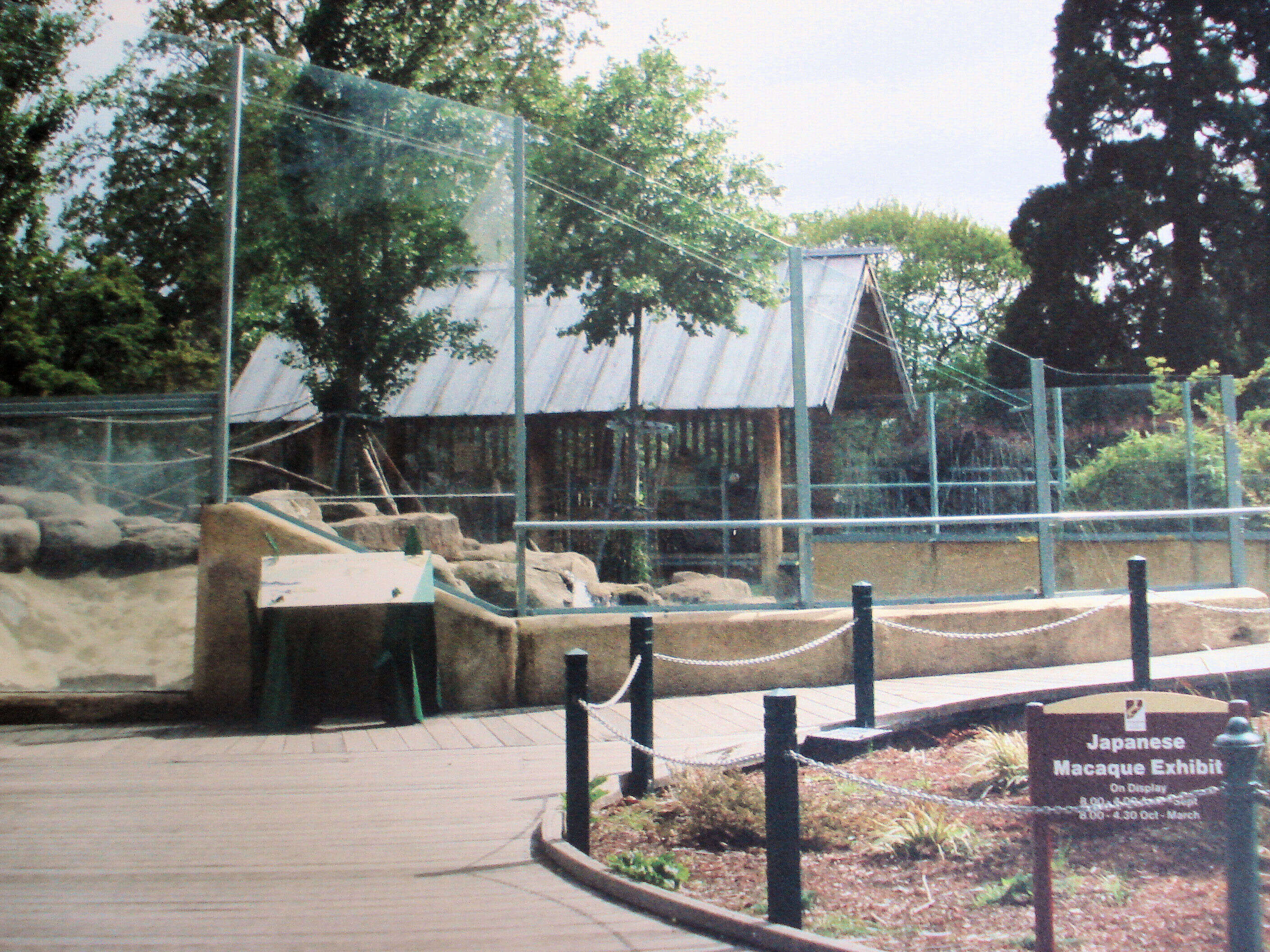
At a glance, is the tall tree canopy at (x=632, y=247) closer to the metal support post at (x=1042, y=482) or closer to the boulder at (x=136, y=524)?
the metal support post at (x=1042, y=482)

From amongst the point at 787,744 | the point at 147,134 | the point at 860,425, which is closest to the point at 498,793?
the point at 787,744

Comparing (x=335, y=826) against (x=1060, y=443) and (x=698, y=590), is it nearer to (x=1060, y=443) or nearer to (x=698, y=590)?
(x=698, y=590)

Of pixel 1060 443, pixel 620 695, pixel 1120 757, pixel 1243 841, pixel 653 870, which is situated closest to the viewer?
pixel 1243 841

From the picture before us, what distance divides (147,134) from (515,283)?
10.6 ft

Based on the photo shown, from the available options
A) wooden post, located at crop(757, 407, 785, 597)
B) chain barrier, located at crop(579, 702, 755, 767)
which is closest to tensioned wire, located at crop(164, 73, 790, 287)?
wooden post, located at crop(757, 407, 785, 597)

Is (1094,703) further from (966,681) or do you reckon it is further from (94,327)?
(94,327)

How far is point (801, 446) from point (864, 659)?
2450 millimetres

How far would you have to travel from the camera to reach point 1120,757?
349 cm

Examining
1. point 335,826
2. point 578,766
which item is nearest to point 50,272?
point 335,826

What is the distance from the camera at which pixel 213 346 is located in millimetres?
8445

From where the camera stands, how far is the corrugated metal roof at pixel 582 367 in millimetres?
8359

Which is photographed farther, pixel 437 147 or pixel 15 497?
pixel 437 147

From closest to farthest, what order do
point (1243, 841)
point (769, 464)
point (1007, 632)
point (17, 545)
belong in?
point (1243, 841), point (17, 545), point (1007, 632), point (769, 464)

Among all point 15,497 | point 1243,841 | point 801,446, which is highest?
point 801,446
